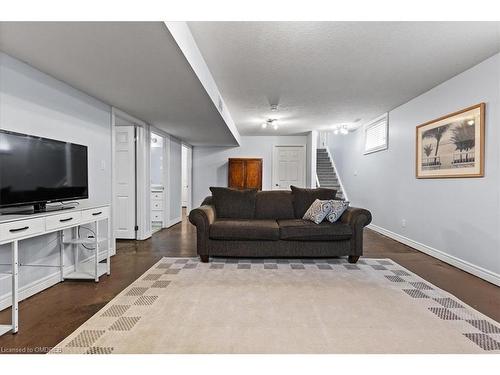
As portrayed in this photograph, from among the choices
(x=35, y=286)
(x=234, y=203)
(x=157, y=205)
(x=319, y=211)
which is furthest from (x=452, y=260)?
(x=157, y=205)

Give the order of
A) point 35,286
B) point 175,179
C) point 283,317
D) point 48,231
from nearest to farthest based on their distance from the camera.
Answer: point 283,317 < point 48,231 < point 35,286 < point 175,179

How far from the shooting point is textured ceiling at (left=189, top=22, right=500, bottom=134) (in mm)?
2363

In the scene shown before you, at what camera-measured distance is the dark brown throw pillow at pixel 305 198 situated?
4.14 meters

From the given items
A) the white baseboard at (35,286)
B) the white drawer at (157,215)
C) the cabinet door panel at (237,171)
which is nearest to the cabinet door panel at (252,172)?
the cabinet door panel at (237,171)

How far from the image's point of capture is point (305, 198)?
165 inches

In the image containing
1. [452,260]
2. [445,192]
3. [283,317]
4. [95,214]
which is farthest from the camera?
[445,192]

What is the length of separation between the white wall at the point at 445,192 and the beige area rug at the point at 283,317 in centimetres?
83

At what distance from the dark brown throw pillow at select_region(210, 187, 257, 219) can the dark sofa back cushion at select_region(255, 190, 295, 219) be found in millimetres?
95

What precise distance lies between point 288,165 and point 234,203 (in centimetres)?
409

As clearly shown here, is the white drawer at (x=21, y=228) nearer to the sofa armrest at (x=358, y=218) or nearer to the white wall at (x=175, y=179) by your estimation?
the sofa armrest at (x=358, y=218)

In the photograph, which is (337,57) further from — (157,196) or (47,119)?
(157,196)

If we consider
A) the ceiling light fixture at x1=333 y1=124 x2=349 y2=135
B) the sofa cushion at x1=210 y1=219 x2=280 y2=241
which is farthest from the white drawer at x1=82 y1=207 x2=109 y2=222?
the ceiling light fixture at x1=333 y1=124 x2=349 y2=135

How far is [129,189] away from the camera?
4.74 meters

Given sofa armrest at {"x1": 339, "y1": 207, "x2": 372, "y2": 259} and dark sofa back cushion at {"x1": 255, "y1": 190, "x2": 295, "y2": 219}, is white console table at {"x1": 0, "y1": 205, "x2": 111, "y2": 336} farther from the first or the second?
sofa armrest at {"x1": 339, "y1": 207, "x2": 372, "y2": 259}
